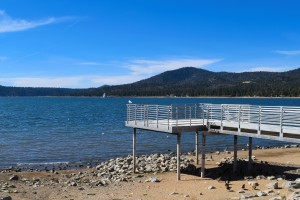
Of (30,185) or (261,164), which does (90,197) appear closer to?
(30,185)

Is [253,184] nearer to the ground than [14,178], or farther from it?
farther from it

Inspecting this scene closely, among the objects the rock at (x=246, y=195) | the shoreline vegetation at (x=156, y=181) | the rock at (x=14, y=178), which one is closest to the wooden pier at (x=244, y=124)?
the shoreline vegetation at (x=156, y=181)

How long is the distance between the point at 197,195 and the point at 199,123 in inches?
244

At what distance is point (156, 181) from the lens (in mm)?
23656

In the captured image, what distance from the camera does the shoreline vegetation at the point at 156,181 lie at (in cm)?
1950

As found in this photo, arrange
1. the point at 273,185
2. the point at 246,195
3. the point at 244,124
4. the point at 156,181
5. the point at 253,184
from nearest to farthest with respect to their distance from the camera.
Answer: the point at 246,195, the point at 273,185, the point at 253,184, the point at 244,124, the point at 156,181

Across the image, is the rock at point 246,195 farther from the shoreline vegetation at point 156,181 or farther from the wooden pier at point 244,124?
the wooden pier at point 244,124

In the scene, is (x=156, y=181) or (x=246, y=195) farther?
(x=156, y=181)

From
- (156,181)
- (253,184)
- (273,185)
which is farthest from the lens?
(156,181)

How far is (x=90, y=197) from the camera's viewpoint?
802 inches

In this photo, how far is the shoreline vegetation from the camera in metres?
19.5

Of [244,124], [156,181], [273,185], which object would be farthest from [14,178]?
[273,185]

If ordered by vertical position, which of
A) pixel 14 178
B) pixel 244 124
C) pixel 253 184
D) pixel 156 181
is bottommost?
pixel 14 178

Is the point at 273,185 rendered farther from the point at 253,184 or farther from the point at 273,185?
the point at 253,184
